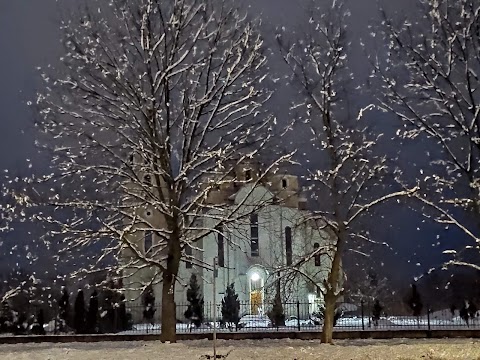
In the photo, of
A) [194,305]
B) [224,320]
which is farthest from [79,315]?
[224,320]

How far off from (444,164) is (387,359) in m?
7.49

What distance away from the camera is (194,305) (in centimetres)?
3988

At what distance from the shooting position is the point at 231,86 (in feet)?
64.3

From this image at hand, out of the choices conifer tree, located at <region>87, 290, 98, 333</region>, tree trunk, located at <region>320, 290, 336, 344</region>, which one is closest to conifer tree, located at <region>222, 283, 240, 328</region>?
conifer tree, located at <region>87, 290, 98, 333</region>

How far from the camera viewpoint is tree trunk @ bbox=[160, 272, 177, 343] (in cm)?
1852

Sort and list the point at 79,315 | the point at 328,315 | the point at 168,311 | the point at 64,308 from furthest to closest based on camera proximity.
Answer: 1. the point at 64,308
2. the point at 79,315
3. the point at 168,311
4. the point at 328,315

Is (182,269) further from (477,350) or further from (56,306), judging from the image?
(477,350)

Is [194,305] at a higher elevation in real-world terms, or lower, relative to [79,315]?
higher

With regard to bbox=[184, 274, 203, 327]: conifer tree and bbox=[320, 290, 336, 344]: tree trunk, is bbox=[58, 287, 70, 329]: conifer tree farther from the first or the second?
bbox=[320, 290, 336, 344]: tree trunk

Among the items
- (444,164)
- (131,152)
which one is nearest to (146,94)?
(131,152)

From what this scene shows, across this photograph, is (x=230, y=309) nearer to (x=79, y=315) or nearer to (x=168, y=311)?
(x=79, y=315)

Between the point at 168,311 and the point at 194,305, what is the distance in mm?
21468

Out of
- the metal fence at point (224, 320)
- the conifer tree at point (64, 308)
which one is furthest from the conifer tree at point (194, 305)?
the conifer tree at point (64, 308)

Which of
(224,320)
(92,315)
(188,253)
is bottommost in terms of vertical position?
(224,320)
